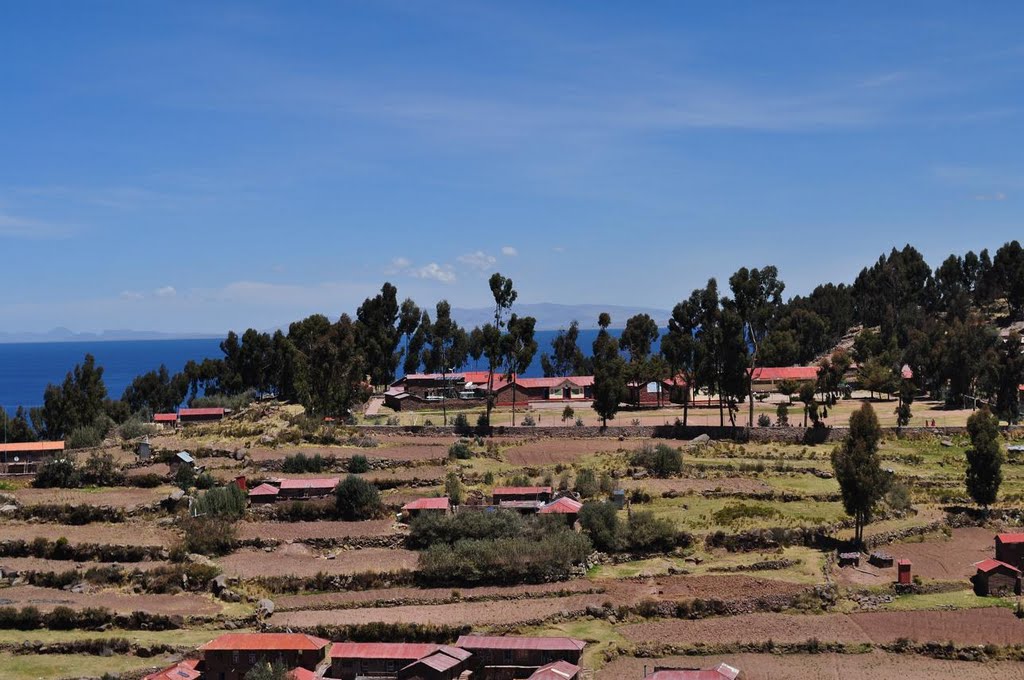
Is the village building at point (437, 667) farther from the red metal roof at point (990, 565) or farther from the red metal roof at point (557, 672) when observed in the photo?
the red metal roof at point (990, 565)

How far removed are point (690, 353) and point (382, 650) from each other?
160ft

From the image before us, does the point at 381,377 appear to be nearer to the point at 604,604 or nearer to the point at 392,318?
the point at 392,318

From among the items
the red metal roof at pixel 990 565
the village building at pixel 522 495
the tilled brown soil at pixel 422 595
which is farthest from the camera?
the village building at pixel 522 495

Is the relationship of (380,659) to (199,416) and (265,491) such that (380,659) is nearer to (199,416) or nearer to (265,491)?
(265,491)

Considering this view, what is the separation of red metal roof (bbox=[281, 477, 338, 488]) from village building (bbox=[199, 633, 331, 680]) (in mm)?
19586

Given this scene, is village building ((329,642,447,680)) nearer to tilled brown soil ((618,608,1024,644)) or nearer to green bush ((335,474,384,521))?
tilled brown soil ((618,608,1024,644))

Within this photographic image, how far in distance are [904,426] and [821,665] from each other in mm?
41004

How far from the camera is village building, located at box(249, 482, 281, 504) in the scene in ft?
158

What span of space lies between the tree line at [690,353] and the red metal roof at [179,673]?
40.4 m

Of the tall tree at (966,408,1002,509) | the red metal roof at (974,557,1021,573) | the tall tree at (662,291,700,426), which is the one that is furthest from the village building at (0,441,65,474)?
the tall tree at (966,408,1002,509)

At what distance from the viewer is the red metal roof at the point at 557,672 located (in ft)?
88.7

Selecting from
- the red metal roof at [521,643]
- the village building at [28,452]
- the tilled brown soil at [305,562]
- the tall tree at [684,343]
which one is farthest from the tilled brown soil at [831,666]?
the village building at [28,452]

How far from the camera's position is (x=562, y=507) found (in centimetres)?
4359

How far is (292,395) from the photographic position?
88750 mm
